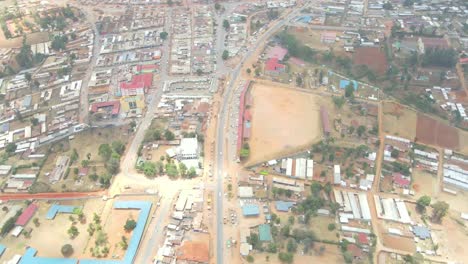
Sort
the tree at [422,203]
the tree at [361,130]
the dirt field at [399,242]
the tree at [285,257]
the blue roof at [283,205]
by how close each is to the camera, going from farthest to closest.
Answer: the tree at [361,130] < the tree at [422,203] < the blue roof at [283,205] < the dirt field at [399,242] < the tree at [285,257]

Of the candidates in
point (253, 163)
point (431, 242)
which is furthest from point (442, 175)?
point (253, 163)

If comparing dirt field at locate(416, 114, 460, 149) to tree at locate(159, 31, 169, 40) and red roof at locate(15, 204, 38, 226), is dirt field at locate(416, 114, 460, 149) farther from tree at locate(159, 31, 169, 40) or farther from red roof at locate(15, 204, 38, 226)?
red roof at locate(15, 204, 38, 226)

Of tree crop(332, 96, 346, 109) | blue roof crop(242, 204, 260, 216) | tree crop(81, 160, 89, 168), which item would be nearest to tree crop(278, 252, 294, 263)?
blue roof crop(242, 204, 260, 216)

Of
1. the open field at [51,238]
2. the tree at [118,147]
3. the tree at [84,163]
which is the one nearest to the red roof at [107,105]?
the tree at [118,147]

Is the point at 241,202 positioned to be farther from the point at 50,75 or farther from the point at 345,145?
the point at 50,75

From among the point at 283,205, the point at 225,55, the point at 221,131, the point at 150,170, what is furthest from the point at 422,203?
the point at 225,55

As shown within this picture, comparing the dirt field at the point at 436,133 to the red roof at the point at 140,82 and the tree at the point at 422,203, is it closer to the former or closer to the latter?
the tree at the point at 422,203
